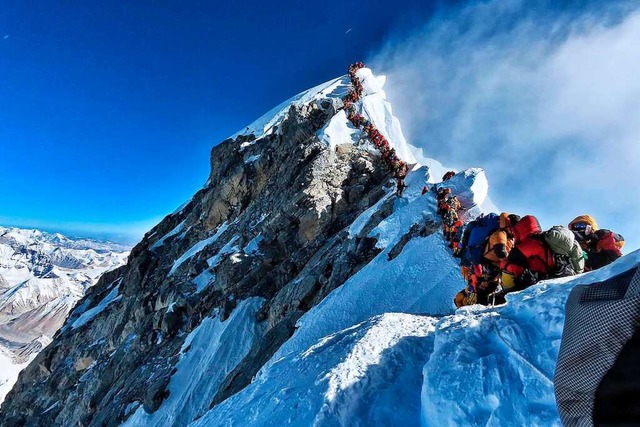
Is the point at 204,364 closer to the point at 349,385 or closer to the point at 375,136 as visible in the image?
the point at 349,385

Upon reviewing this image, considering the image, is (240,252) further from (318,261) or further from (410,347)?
(410,347)

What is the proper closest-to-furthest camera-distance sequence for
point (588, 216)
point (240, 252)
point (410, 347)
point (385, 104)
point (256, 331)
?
point (410, 347), point (588, 216), point (256, 331), point (240, 252), point (385, 104)

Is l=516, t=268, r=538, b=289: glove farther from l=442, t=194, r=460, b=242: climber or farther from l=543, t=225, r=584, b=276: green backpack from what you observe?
l=442, t=194, r=460, b=242: climber

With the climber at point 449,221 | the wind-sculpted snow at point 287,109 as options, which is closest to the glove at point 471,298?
the climber at point 449,221

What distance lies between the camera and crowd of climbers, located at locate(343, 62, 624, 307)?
6.93m

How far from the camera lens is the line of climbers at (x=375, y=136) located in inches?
980

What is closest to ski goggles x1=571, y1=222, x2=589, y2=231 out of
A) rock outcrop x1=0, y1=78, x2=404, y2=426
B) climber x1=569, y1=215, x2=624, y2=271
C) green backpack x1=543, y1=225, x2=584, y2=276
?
climber x1=569, y1=215, x2=624, y2=271

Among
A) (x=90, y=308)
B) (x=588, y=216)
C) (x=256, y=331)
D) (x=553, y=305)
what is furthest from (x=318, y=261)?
(x=90, y=308)

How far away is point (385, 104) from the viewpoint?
40.0m

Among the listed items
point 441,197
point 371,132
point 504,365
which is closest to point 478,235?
point 504,365

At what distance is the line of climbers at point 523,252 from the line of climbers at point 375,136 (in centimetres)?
1200

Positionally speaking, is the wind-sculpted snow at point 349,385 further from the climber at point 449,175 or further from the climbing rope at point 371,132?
the climbing rope at point 371,132

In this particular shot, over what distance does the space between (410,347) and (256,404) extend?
265 centimetres

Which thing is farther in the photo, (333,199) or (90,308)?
(90,308)
